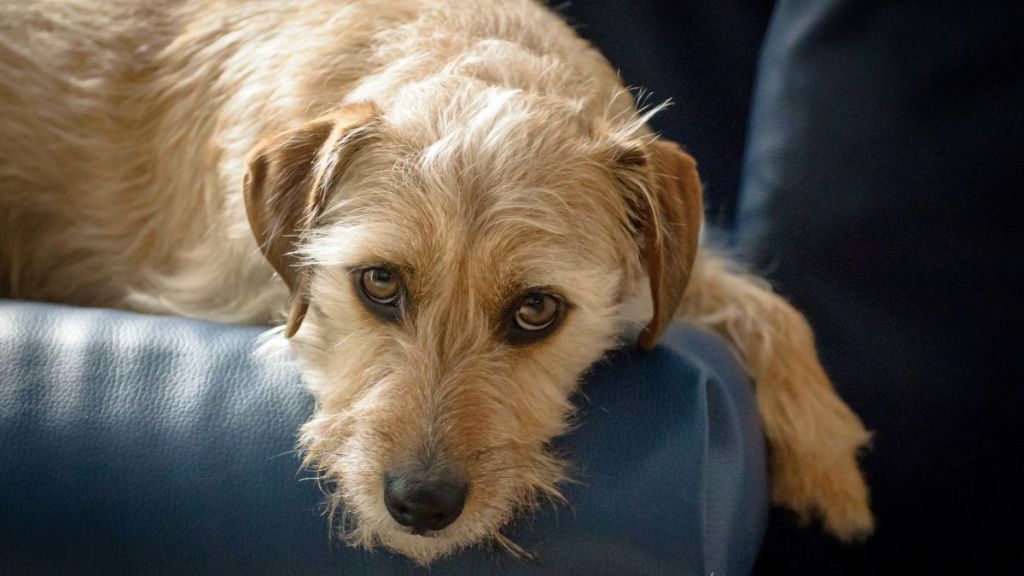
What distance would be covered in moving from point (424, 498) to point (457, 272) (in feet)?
1.19

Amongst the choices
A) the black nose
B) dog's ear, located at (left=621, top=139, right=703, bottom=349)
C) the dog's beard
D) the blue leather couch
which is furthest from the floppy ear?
the black nose

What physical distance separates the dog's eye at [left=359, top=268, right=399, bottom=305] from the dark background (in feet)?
3.03

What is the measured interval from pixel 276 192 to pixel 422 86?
32 centimetres

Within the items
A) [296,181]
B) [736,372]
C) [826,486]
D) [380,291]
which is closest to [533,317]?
[380,291]

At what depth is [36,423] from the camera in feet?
4.52

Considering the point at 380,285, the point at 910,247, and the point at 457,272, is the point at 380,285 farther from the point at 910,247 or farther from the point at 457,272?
the point at 910,247

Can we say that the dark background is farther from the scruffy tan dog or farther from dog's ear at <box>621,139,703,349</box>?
dog's ear at <box>621,139,703,349</box>

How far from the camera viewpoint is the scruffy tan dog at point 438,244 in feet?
4.62

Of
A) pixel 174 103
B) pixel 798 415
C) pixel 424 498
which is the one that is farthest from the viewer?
pixel 174 103

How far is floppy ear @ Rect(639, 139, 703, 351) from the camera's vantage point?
152 centimetres

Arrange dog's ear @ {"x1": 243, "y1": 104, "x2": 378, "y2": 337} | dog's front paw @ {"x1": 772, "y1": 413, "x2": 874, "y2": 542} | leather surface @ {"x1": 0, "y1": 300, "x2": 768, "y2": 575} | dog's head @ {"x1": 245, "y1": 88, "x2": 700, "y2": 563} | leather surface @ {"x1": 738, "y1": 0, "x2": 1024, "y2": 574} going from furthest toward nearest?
leather surface @ {"x1": 738, "y1": 0, "x2": 1024, "y2": 574}, dog's front paw @ {"x1": 772, "y1": 413, "x2": 874, "y2": 542}, dog's ear @ {"x1": 243, "y1": 104, "x2": 378, "y2": 337}, dog's head @ {"x1": 245, "y1": 88, "x2": 700, "y2": 563}, leather surface @ {"x1": 0, "y1": 300, "x2": 768, "y2": 575}

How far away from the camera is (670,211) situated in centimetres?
152

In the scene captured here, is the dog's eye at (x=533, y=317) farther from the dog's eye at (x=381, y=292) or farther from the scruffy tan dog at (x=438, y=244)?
the dog's eye at (x=381, y=292)

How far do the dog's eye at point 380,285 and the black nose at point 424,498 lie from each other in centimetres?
33
